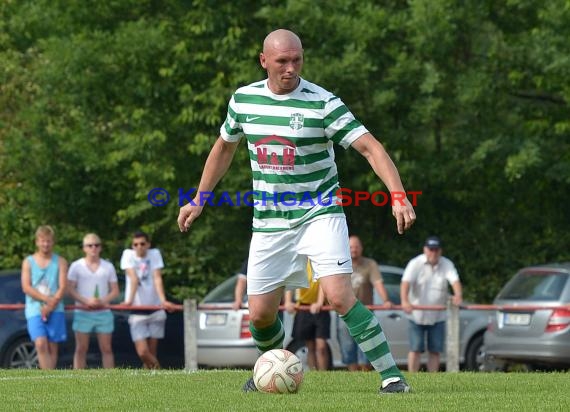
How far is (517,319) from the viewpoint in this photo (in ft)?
62.7

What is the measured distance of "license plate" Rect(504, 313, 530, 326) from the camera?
18939 millimetres

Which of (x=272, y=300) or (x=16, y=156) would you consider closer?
(x=272, y=300)

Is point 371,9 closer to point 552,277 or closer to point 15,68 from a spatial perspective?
point 552,277

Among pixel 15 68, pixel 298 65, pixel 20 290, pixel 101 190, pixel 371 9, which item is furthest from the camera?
pixel 15 68

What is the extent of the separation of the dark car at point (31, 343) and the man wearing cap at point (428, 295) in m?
3.52

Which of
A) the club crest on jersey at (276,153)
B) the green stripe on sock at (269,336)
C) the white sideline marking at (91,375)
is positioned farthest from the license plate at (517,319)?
the club crest on jersey at (276,153)

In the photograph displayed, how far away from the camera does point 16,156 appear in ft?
88.9

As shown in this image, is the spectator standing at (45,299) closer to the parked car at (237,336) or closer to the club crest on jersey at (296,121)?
the parked car at (237,336)

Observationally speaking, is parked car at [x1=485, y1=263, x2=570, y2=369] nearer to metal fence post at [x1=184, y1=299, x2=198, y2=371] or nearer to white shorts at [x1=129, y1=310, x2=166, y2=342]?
metal fence post at [x1=184, y1=299, x2=198, y2=371]

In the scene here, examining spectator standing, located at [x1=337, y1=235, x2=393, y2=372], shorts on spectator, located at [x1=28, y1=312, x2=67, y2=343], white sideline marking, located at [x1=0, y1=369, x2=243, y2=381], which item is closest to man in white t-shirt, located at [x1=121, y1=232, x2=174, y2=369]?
shorts on spectator, located at [x1=28, y1=312, x2=67, y2=343]

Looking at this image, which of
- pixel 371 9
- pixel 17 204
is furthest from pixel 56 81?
pixel 371 9

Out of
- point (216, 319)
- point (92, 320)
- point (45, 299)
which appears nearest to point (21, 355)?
point (92, 320)

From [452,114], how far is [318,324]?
720 cm

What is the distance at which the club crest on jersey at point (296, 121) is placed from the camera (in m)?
9.18
